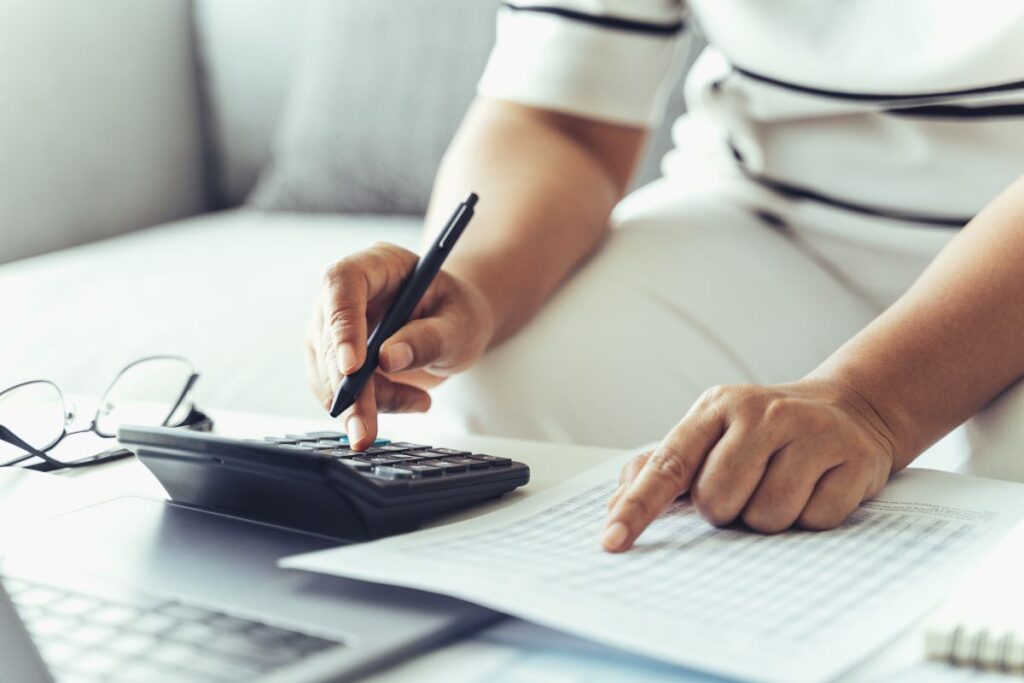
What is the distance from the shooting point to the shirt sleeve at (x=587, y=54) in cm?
89

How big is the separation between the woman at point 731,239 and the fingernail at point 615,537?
7cm

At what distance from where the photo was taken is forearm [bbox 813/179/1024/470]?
0.56 meters

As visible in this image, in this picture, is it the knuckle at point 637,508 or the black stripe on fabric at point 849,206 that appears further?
the black stripe on fabric at point 849,206

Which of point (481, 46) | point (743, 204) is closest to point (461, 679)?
point (743, 204)

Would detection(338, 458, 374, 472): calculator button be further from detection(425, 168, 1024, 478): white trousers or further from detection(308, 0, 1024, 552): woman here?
detection(425, 168, 1024, 478): white trousers

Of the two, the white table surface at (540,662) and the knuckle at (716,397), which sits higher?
the knuckle at (716,397)

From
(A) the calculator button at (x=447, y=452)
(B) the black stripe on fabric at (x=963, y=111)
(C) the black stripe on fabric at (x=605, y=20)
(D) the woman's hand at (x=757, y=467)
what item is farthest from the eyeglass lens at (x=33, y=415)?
(B) the black stripe on fabric at (x=963, y=111)

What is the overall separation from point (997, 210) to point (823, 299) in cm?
24

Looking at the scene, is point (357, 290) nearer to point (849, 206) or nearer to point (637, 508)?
point (637, 508)

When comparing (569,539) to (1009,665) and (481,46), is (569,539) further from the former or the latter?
(481,46)

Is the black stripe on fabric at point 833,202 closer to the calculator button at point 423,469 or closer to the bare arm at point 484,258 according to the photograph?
the bare arm at point 484,258

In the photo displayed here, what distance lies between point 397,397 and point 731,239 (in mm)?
336

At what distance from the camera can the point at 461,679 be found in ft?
1.14

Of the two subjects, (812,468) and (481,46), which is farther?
(481,46)
